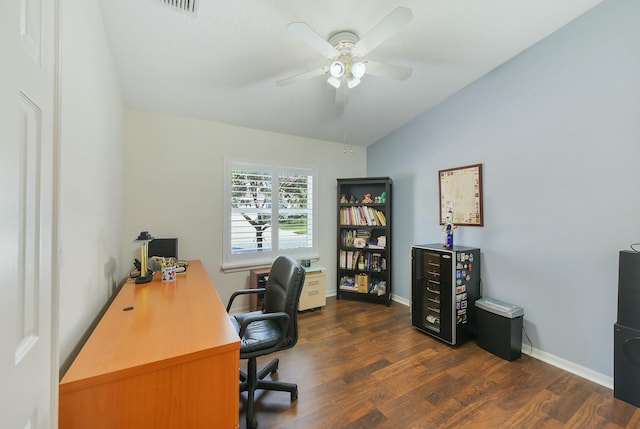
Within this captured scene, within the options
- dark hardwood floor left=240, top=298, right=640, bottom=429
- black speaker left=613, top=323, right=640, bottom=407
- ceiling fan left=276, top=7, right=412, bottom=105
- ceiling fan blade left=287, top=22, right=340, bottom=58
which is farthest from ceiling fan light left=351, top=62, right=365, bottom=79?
black speaker left=613, top=323, right=640, bottom=407

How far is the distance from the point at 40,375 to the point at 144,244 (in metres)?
1.65

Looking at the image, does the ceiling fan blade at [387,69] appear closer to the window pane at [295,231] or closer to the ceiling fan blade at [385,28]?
the ceiling fan blade at [385,28]

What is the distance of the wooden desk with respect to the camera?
2.90 ft

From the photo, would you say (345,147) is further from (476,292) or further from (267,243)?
(476,292)

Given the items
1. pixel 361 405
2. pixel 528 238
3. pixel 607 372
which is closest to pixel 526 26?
pixel 528 238

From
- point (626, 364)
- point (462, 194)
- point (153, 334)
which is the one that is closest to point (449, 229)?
point (462, 194)

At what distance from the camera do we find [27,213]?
605 millimetres

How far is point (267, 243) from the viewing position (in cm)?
336

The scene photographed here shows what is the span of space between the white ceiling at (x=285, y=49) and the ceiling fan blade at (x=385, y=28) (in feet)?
1.03

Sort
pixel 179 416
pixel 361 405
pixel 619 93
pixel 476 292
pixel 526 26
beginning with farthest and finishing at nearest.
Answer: pixel 476 292 < pixel 526 26 < pixel 619 93 < pixel 361 405 < pixel 179 416

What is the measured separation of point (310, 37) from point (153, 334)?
184 centimetres

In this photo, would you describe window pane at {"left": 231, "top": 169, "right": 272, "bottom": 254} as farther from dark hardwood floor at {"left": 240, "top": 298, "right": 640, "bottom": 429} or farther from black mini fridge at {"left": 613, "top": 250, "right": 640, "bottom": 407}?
black mini fridge at {"left": 613, "top": 250, "right": 640, "bottom": 407}

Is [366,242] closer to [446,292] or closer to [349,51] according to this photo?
[446,292]

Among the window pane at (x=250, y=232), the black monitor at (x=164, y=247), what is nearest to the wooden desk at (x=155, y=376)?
the black monitor at (x=164, y=247)
